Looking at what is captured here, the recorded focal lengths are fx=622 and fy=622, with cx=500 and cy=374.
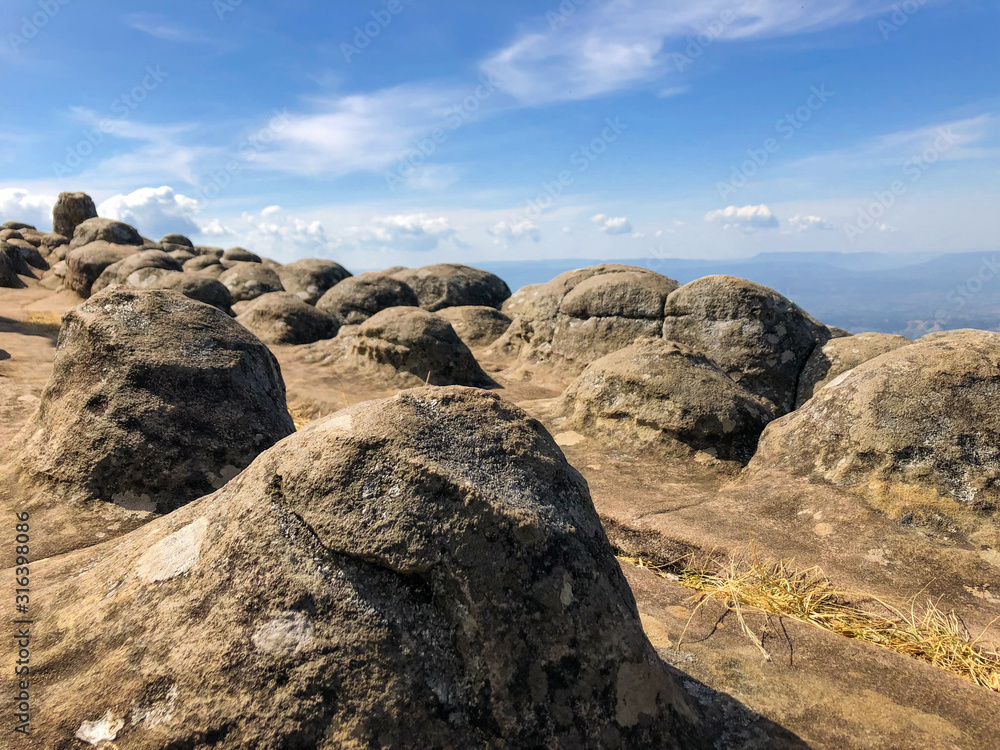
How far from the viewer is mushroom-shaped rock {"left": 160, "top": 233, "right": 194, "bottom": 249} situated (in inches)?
1626

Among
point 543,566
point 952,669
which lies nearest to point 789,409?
point 952,669

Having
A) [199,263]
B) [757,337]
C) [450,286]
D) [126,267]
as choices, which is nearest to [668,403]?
[757,337]

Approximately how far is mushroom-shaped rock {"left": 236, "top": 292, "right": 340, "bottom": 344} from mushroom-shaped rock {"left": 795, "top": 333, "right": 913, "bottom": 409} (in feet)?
40.9

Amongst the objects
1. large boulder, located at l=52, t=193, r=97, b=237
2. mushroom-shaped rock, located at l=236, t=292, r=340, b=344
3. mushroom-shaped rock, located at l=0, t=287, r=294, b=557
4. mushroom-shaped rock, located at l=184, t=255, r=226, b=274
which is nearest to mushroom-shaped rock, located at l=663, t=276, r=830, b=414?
mushroom-shaped rock, located at l=0, t=287, r=294, b=557

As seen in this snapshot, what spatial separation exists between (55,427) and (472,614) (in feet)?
14.9

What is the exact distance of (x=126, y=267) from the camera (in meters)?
21.6

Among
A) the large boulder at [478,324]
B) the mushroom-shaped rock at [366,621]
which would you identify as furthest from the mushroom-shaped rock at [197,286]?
the mushroom-shaped rock at [366,621]

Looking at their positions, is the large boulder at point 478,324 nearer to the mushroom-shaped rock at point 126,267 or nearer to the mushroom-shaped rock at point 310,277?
the mushroom-shaped rock at point 310,277

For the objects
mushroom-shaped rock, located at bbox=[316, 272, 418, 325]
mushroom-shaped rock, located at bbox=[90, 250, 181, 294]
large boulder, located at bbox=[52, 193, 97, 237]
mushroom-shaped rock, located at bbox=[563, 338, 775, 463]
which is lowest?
mushroom-shaped rock, located at bbox=[563, 338, 775, 463]

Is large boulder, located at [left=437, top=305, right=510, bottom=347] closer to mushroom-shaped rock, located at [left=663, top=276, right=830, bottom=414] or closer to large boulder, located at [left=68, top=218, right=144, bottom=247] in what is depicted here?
mushroom-shaped rock, located at [left=663, top=276, right=830, bottom=414]

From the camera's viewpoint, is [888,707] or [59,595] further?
[888,707]

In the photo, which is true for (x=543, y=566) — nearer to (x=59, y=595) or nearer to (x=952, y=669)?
(x=59, y=595)

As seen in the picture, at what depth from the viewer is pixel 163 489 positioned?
5.07 meters

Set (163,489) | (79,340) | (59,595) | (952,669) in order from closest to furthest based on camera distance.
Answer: (59,595)
(952,669)
(163,489)
(79,340)
